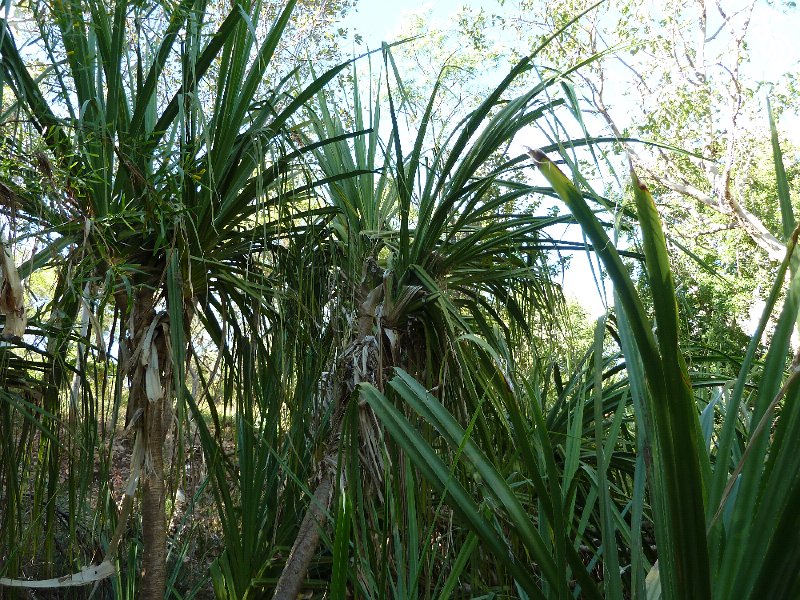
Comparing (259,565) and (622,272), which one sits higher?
(622,272)

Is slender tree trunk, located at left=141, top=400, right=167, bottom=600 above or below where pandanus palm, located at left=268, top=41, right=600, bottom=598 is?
below

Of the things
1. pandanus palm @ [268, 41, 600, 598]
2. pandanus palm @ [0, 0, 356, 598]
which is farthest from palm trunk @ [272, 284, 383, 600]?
pandanus palm @ [0, 0, 356, 598]

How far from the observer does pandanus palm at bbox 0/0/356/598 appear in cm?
132

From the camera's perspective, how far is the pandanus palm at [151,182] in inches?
52.1

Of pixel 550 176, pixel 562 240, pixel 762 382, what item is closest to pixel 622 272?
pixel 550 176

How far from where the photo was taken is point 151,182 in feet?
4.54

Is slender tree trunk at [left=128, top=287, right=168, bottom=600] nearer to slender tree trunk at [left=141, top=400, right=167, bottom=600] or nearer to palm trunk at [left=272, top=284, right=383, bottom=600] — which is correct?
slender tree trunk at [left=141, top=400, right=167, bottom=600]

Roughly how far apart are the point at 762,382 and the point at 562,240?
3.27ft

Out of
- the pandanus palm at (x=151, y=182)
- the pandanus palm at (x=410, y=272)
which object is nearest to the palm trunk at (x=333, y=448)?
the pandanus palm at (x=410, y=272)

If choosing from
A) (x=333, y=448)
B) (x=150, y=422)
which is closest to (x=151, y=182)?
(x=150, y=422)

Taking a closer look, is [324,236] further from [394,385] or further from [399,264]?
[394,385]

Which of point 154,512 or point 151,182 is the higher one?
point 151,182

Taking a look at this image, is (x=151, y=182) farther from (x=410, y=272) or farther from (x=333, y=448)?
(x=333, y=448)

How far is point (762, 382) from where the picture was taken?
708 millimetres
